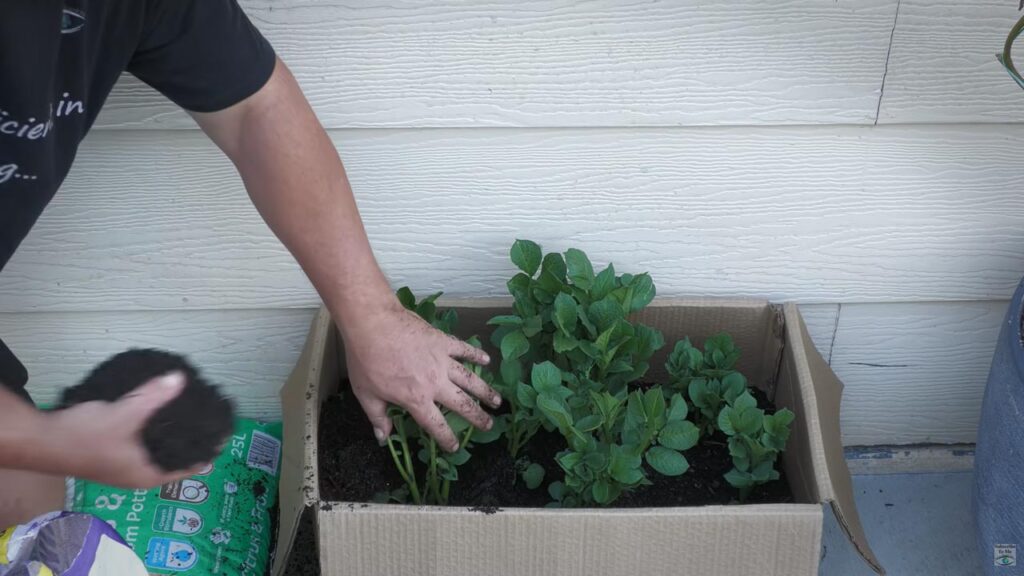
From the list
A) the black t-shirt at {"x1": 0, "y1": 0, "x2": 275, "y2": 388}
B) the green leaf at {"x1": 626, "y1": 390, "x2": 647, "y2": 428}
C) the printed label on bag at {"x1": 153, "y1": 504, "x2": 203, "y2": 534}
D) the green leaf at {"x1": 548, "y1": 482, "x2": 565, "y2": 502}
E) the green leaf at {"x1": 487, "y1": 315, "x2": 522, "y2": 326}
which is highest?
the black t-shirt at {"x1": 0, "y1": 0, "x2": 275, "y2": 388}

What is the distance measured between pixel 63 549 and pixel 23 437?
141mm

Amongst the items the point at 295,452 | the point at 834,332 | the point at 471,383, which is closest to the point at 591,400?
the point at 471,383

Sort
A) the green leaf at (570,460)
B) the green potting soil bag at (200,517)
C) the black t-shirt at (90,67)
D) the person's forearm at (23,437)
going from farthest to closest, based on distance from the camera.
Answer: the green potting soil bag at (200,517)
the green leaf at (570,460)
the black t-shirt at (90,67)
the person's forearm at (23,437)

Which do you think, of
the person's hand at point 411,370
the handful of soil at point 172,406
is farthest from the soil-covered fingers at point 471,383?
the handful of soil at point 172,406

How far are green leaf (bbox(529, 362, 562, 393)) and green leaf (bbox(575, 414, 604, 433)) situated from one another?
0.17ft

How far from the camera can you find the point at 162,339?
4.66ft

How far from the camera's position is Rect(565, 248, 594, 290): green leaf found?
118 cm

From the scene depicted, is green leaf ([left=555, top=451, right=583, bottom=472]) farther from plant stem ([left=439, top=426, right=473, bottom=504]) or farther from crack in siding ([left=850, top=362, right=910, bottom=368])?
crack in siding ([left=850, top=362, right=910, bottom=368])

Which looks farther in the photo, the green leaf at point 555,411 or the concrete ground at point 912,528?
the concrete ground at point 912,528

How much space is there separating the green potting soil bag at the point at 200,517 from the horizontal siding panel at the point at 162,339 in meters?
0.14

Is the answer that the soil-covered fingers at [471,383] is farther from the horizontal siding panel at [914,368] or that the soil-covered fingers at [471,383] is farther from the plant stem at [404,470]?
the horizontal siding panel at [914,368]

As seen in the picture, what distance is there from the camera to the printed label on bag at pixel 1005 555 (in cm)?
116

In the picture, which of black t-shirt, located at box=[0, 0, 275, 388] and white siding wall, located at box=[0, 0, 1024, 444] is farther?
white siding wall, located at box=[0, 0, 1024, 444]

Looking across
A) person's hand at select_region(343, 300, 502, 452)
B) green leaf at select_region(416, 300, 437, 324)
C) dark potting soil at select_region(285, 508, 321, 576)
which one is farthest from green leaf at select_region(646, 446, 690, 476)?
dark potting soil at select_region(285, 508, 321, 576)
